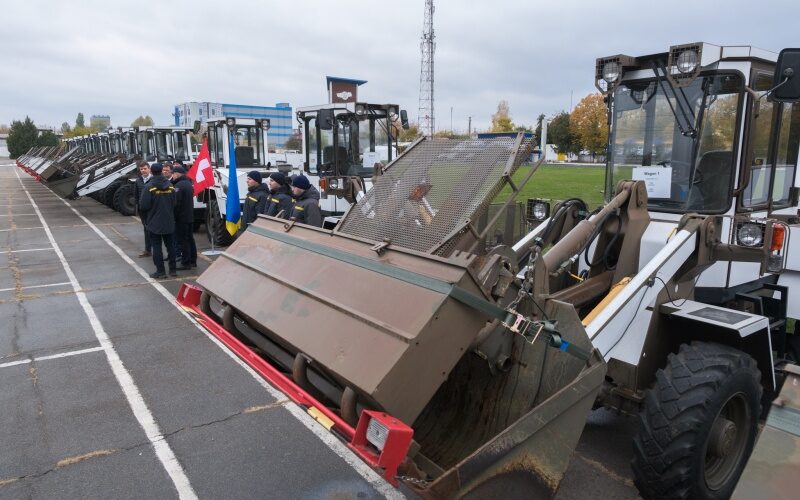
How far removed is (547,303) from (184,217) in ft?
26.8

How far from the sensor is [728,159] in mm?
4070

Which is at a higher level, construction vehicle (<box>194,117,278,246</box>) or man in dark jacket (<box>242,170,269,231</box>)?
construction vehicle (<box>194,117,278,246</box>)

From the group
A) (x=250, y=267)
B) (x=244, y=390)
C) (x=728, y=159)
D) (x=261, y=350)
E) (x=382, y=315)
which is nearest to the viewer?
(x=382, y=315)

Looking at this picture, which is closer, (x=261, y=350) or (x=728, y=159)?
(x=261, y=350)

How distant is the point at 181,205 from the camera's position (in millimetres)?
9586

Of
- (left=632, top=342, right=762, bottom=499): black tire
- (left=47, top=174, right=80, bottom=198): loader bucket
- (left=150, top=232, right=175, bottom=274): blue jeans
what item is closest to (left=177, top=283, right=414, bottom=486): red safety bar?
(left=632, top=342, right=762, bottom=499): black tire

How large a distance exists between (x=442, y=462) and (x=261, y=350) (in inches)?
50.8

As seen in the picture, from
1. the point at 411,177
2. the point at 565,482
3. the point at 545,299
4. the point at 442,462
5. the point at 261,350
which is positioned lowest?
the point at 565,482

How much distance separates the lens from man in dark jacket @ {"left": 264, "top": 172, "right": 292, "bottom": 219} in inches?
304

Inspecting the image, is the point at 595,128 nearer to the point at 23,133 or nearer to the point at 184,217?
the point at 184,217

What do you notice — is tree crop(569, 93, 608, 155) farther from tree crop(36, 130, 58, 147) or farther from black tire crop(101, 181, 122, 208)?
tree crop(36, 130, 58, 147)

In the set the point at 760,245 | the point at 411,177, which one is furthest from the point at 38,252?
the point at 760,245

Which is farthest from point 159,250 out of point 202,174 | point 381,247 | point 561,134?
point 561,134

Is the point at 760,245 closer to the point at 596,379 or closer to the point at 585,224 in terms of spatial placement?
the point at 585,224
